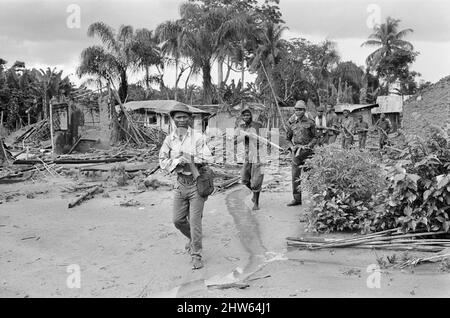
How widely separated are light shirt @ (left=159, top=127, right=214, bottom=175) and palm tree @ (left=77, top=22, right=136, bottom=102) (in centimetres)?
3049

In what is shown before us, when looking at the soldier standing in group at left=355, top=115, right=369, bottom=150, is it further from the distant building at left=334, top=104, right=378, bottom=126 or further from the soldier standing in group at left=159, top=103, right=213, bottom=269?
the soldier standing in group at left=159, top=103, right=213, bottom=269

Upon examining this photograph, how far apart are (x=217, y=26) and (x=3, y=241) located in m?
29.4

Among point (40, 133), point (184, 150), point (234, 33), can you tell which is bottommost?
point (184, 150)

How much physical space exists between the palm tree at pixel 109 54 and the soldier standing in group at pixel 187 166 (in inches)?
1203

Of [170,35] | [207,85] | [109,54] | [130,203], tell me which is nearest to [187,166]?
[130,203]

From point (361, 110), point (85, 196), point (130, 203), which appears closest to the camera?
point (130, 203)

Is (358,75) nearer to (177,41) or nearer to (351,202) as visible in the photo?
(177,41)

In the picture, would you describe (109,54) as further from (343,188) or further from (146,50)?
(343,188)

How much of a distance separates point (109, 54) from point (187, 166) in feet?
104

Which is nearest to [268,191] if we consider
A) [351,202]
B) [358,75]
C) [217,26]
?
[351,202]

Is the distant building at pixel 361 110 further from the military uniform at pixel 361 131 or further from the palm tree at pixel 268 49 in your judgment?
the military uniform at pixel 361 131

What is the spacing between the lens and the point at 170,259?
5.47m

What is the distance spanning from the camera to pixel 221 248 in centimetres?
593
